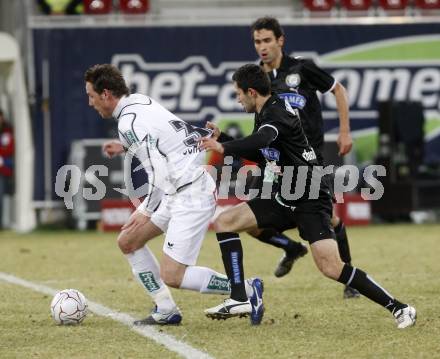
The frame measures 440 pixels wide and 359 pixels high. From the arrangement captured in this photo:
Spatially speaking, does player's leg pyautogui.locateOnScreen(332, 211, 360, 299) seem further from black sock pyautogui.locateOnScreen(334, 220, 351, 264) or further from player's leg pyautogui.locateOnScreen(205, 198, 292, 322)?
player's leg pyautogui.locateOnScreen(205, 198, 292, 322)

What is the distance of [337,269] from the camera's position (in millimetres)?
7645

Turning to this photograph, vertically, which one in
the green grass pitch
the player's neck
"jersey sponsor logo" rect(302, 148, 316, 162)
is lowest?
the green grass pitch

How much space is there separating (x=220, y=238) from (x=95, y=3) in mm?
11363

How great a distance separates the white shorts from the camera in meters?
7.72

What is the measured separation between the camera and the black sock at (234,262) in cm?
792

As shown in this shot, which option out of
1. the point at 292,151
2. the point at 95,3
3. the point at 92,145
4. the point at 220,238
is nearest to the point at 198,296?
the point at 220,238

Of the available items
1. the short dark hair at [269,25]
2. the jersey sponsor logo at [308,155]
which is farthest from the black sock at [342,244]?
the short dark hair at [269,25]

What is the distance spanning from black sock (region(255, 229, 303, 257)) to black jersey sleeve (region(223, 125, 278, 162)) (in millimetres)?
2187

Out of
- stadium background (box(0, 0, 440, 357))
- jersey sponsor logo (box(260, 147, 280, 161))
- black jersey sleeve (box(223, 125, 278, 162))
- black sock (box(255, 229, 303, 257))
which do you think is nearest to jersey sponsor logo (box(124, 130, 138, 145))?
black jersey sleeve (box(223, 125, 278, 162))

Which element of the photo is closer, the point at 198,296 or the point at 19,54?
the point at 198,296

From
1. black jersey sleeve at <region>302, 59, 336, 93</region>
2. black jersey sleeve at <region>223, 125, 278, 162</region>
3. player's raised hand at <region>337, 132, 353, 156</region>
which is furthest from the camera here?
black jersey sleeve at <region>302, 59, 336, 93</region>

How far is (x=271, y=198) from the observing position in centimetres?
819

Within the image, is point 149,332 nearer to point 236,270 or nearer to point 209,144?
point 236,270

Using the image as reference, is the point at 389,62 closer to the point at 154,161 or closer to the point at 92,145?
the point at 92,145
